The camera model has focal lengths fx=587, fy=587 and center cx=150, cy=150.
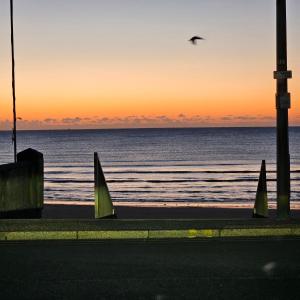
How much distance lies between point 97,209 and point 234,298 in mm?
5361

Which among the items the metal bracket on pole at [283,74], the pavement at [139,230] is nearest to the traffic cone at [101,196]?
the pavement at [139,230]

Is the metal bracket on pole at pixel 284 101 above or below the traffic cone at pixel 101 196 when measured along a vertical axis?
above

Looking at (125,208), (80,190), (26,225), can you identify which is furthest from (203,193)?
(26,225)

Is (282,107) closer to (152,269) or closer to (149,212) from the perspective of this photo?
(152,269)

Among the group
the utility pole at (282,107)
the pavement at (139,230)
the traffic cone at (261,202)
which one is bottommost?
the pavement at (139,230)

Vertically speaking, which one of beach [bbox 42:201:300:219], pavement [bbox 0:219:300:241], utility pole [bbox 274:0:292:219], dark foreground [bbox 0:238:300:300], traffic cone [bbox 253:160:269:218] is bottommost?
beach [bbox 42:201:300:219]

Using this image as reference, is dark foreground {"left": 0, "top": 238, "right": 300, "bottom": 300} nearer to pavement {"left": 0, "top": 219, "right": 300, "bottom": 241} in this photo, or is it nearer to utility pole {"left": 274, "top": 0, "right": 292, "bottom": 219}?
pavement {"left": 0, "top": 219, "right": 300, "bottom": 241}

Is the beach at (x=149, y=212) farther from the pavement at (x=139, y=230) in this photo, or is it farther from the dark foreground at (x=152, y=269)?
the dark foreground at (x=152, y=269)

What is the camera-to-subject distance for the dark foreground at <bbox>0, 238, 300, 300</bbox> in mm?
6109

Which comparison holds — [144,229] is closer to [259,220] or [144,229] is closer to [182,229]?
[182,229]

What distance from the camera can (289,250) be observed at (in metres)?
8.28

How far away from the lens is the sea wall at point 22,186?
35.8ft

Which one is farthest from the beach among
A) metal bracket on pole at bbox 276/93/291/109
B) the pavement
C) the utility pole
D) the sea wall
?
metal bracket on pole at bbox 276/93/291/109

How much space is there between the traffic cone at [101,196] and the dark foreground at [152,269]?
183 cm
